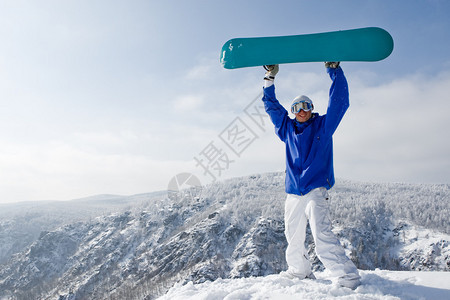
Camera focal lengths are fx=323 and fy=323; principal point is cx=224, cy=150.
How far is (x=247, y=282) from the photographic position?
531 cm

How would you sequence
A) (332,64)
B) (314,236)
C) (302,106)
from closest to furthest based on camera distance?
(314,236) < (332,64) < (302,106)

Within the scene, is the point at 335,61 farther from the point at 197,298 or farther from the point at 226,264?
the point at 226,264

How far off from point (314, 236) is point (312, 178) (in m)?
0.91

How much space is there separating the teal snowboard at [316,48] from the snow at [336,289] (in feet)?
11.4

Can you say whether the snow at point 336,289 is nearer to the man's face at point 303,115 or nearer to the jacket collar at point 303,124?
the jacket collar at point 303,124

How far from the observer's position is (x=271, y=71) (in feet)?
19.5

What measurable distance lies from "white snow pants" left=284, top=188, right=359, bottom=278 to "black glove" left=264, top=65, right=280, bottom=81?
219cm

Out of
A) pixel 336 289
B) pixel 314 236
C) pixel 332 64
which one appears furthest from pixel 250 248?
pixel 332 64

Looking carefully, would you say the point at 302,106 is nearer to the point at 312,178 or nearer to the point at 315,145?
the point at 315,145

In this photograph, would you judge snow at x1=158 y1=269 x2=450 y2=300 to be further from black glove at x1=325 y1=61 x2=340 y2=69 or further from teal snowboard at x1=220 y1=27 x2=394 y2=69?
teal snowboard at x1=220 y1=27 x2=394 y2=69

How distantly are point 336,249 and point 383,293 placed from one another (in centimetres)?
84

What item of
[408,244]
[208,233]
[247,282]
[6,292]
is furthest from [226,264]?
[247,282]

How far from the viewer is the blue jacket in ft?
16.6

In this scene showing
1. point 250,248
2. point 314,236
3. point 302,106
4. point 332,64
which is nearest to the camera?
point 314,236
